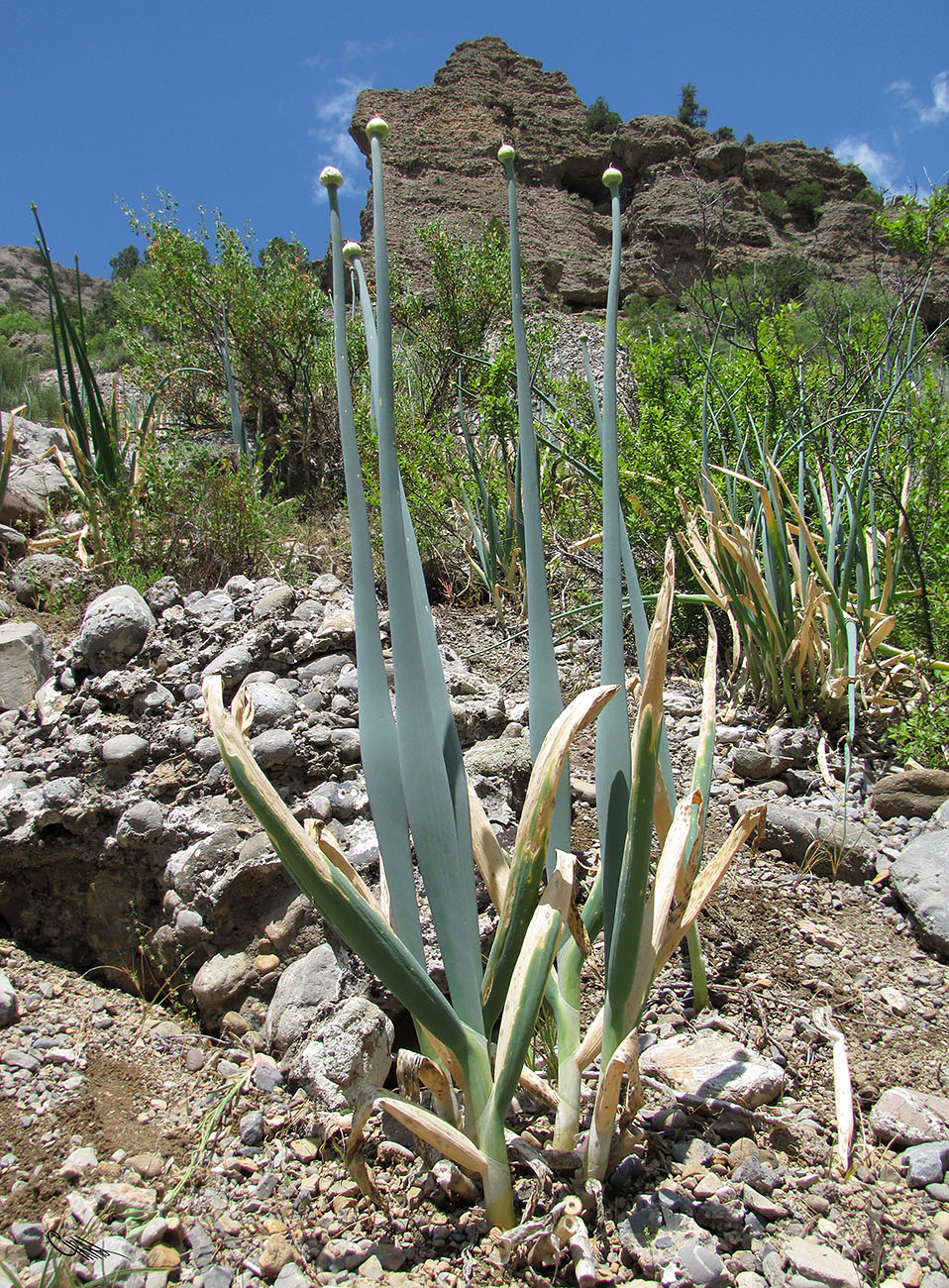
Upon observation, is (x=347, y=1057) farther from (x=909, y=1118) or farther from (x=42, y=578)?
(x=42, y=578)

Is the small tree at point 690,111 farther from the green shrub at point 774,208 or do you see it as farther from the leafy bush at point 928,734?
the leafy bush at point 928,734

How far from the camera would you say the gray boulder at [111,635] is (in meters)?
2.01

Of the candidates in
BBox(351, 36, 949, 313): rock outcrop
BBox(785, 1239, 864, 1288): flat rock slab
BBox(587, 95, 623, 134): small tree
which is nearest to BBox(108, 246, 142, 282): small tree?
BBox(351, 36, 949, 313): rock outcrop

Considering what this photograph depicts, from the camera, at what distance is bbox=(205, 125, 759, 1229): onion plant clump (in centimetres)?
82

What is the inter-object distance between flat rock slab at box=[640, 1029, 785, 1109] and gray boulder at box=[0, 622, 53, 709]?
2.02 m

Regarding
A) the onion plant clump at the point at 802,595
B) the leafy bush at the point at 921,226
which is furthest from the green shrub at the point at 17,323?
the onion plant clump at the point at 802,595

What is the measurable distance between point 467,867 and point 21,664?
2.01 m

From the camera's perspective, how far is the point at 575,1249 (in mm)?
801

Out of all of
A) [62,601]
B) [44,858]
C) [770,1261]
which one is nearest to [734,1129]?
[770,1261]

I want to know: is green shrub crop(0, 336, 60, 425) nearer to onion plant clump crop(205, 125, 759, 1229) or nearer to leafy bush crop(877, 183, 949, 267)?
leafy bush crop(877, 183, 949, 267)

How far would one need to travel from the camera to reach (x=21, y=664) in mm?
2342

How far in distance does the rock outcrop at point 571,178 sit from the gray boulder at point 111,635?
15.6 metres

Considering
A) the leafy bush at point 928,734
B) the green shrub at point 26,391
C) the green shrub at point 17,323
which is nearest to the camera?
the leafy bush at point 928,734

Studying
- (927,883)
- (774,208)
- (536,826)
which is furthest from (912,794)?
(774,208)
